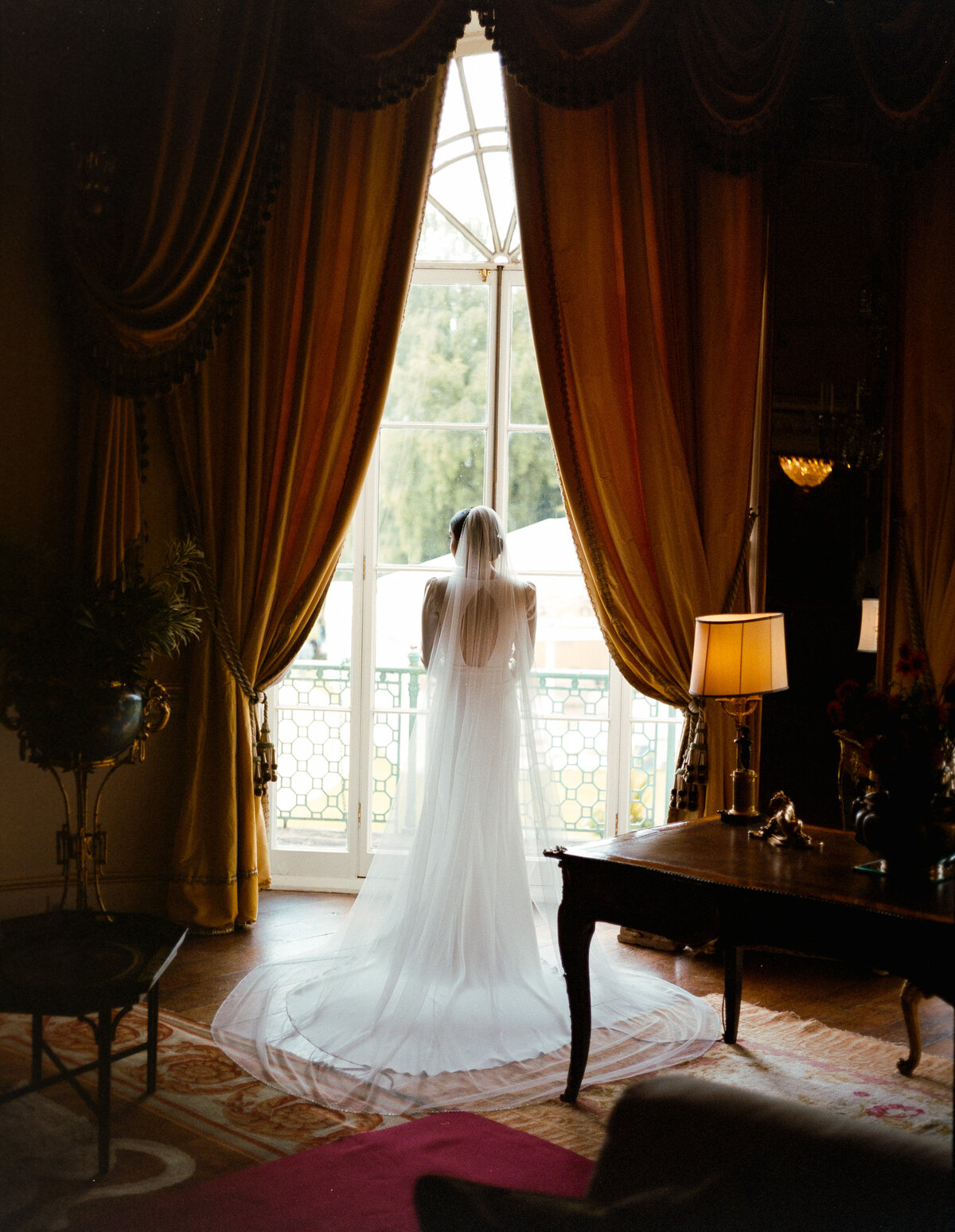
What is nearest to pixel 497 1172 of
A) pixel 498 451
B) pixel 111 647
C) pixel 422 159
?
pixel 111 647

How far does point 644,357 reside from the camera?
3.01 m

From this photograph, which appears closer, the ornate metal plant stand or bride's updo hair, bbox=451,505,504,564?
the ornate metal plant stand

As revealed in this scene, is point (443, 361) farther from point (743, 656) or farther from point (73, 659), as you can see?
point (73, 659)

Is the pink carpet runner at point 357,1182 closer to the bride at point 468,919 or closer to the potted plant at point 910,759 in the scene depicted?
the bride at point 468,919

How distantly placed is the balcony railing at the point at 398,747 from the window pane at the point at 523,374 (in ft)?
2.82

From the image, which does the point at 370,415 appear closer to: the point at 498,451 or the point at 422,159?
the point at 498,451

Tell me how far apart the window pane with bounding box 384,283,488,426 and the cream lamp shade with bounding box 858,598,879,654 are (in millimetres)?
1371

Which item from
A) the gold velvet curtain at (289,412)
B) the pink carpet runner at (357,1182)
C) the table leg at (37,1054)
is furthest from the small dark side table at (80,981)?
the gold velvet curtain at (289,412)

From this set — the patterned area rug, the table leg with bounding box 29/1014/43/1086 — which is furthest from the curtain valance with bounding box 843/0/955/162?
the table leg with bounding box 29/1014/43/1086

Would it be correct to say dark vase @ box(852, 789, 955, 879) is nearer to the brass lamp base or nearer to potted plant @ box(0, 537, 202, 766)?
the brass lamp base

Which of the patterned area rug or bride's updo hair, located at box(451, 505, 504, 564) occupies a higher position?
bride's updo hair, located at box(451, 505, 504, 564)

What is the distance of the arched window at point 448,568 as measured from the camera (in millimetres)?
3385

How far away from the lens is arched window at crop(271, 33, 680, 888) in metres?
3.38

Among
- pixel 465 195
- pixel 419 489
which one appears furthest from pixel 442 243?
pixel 419 489
